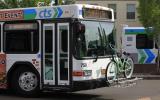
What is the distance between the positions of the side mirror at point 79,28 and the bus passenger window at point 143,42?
16.2 metres

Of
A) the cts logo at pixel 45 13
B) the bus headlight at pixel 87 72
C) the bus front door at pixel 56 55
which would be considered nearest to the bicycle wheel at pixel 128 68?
the bus headlight at pixel 87 72

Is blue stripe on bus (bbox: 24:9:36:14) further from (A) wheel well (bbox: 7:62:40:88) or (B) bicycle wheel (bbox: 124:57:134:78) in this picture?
(B) bicycle wheel (bbox: 124:57:134:78)

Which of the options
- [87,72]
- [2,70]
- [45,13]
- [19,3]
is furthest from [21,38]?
[19,3]

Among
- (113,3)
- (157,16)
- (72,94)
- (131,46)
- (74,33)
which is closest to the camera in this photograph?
(74,33)

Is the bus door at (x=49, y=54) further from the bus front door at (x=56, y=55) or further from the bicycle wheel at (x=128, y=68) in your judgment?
the bicycle wheel at (x=128, y=68)

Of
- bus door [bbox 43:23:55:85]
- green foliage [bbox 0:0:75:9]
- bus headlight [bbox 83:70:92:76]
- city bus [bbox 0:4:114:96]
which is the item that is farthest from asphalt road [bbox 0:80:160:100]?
green foliage [bbox 0:0:75:9]

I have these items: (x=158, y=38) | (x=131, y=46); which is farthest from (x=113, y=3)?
(x=158, y=38)

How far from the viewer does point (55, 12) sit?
16125 millimetres

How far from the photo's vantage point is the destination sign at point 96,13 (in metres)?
15.9

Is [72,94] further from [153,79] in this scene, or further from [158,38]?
[158,38]

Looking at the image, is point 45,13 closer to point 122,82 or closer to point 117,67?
point 117,67

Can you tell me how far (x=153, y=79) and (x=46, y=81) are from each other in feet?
34.3

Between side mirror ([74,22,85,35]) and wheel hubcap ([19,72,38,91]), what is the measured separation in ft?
7.22

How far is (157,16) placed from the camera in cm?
2708
